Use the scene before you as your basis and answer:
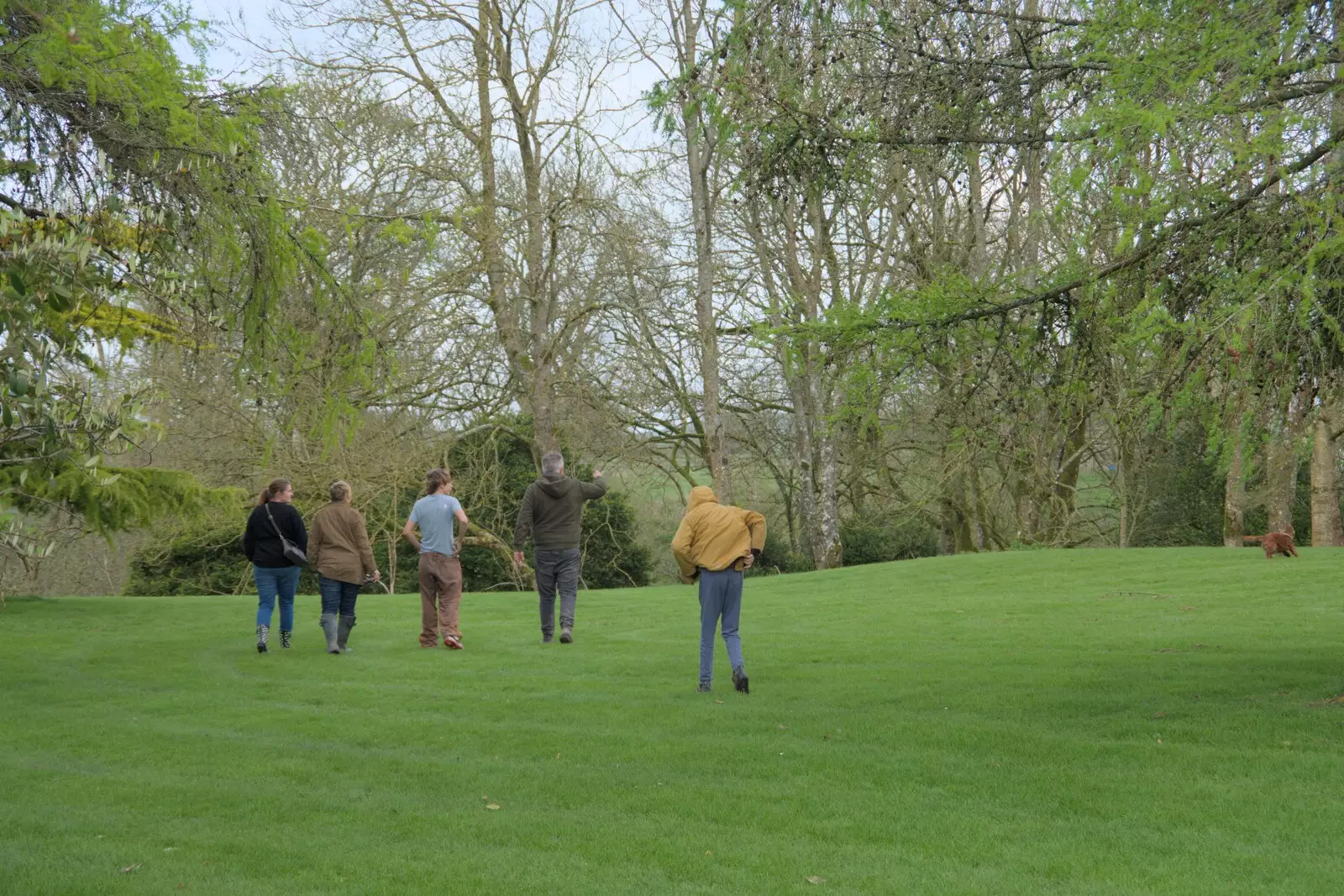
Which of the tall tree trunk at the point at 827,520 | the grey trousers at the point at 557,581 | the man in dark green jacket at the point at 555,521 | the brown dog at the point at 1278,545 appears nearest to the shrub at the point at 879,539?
the tall tree trunk at the point at 827,520

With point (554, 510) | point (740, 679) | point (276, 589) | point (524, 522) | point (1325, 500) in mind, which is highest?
point (1325, 500)

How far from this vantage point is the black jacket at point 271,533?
1332cm

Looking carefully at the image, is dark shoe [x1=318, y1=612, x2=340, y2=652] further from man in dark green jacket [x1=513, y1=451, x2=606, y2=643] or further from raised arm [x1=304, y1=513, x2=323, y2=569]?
man in dark green jacket [x1=513, y1=451, x2=606, y2=643]

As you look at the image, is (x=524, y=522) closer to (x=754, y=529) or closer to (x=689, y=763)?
(x=754, y=529)

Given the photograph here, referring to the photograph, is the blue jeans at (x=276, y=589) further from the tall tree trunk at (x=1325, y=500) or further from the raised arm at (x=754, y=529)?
the tall tree trunk at (x=1325, y=500)

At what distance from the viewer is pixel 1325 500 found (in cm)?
2561

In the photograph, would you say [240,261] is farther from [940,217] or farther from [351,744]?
[940,217]

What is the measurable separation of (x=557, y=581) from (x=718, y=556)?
445 centimetres

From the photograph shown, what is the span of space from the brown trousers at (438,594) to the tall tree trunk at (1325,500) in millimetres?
19465

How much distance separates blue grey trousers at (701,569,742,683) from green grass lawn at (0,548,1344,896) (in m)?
0.37

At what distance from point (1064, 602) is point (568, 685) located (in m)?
9.01

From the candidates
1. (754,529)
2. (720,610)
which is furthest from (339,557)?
(754,529)

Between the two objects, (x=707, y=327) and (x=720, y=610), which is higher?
(x=707, y=327)

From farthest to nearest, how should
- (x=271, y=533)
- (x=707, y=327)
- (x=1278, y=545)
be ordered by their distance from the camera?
(x=707, y=327) → (x=1278, y=545) → (x=271, y=533)
